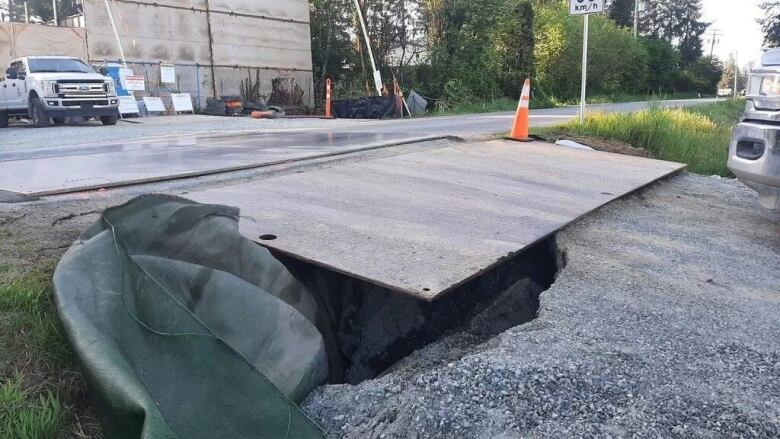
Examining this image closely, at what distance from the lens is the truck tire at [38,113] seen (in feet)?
53.3

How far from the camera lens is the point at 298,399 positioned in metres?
2.77

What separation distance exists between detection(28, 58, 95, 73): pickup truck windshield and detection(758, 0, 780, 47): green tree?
4808 cm

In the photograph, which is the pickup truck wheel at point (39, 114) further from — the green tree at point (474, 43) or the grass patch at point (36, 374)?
the green tree at point (474, 43)

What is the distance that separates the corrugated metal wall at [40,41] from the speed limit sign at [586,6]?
58.3ft

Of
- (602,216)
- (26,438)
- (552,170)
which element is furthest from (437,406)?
(552,170)

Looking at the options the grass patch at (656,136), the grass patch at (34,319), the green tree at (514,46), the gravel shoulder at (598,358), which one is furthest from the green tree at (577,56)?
the grass patch at (34,319)

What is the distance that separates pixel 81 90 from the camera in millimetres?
16469

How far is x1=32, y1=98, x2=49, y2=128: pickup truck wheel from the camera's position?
16234 millimetres

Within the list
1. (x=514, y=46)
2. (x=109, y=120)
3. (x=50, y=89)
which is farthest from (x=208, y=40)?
(x=514, y=46)

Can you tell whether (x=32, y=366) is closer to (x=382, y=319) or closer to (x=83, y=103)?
(x=382, y=319)

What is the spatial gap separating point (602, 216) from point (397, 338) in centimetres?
256

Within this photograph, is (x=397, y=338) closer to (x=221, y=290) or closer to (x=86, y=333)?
(x=221, y=290)

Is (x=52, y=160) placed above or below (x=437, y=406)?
above

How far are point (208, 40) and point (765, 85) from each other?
946 inches
